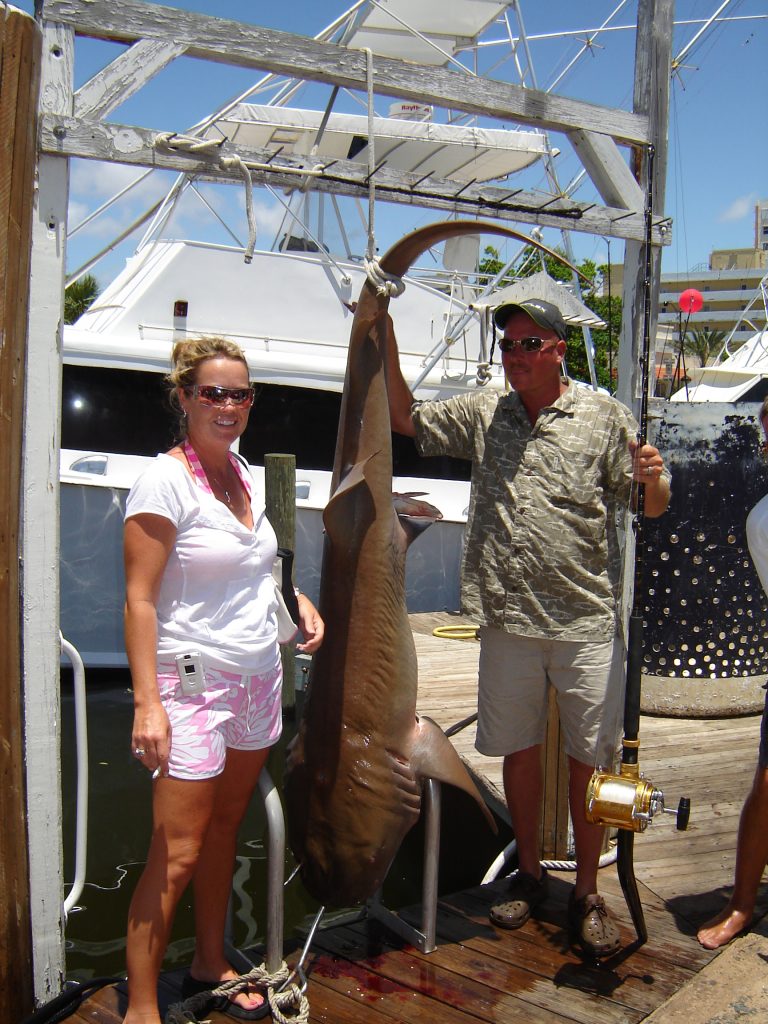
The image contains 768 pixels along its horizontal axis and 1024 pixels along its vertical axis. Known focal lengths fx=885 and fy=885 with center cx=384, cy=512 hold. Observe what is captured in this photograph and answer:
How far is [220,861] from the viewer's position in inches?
99.0

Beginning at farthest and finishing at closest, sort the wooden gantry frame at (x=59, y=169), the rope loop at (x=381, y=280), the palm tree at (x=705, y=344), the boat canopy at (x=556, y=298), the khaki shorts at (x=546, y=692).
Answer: the palm tree at (x=705, y=344)
the boat canopy at (x=556, y=298)
the khaki shorts at (x=546, y=692)
the rope loop at (x=381, y=280)
the wooden gantry frame at (x=59, y=169)

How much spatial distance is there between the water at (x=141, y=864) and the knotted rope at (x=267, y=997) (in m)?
1.78

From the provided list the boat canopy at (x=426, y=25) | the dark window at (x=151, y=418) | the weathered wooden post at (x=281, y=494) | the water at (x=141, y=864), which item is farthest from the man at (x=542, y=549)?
the boat canopy at (x=426, y=25)

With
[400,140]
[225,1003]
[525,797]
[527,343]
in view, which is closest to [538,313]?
[527,343]

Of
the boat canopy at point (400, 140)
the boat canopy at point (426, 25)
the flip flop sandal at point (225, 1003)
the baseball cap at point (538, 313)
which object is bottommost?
the flip flop sandal at point (225, 1003)

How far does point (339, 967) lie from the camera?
2.84 meters

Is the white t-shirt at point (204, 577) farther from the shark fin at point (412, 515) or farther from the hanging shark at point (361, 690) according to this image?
the shark fin at point (412, 515)

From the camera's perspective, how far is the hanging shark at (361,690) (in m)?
2.61

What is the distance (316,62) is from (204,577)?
1.58 m

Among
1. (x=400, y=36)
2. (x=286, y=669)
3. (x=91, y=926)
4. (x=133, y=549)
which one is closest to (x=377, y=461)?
(x=133, y=549)

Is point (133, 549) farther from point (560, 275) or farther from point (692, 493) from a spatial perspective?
point (560, 275)

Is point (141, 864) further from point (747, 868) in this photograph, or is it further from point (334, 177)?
point (334, 177)

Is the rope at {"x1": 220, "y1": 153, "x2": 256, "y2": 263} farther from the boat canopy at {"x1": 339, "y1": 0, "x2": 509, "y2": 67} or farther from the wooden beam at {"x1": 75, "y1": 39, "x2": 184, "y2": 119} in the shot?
the boat canopy at {"x1": 339, "y1": 0, "x2": 509, "y2": 67}

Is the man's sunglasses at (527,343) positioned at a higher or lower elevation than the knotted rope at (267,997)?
higher
